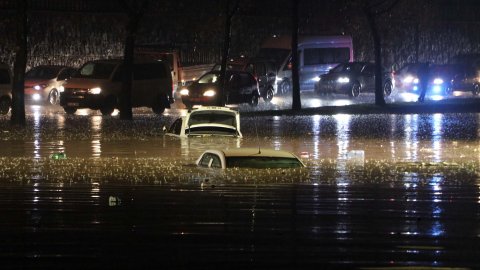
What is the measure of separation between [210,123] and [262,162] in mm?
4654

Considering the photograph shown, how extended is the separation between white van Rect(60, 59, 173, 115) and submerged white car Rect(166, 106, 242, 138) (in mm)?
13656

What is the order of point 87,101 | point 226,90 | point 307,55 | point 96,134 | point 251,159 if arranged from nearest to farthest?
point 251,159, point 96,134, point 87,101, point 226,90, point 307,55

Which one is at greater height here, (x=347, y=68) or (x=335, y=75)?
(x=347, y=68)

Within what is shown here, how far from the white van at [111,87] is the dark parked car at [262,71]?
6.70m

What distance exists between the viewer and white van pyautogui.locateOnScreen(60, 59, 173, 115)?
37719 millimetres

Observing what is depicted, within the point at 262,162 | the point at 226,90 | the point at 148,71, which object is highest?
the point at 148,71

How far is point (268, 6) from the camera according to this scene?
60.0 meters

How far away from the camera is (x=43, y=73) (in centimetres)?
4509

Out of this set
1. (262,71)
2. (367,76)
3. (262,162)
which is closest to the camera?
(262,162)

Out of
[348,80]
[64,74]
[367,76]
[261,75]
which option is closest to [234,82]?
[261,75]

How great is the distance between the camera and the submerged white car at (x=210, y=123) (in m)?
23.6

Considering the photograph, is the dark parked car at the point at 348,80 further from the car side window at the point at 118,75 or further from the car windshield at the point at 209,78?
the car side window at the point at 118,75

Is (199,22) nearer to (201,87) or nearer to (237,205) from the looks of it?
(201,87)

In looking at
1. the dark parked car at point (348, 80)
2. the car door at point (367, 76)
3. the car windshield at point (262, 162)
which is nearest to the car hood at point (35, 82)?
the dark parked car at point (348, 80)
